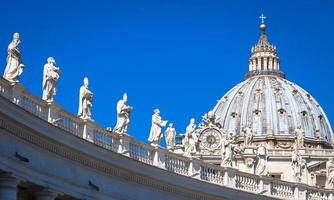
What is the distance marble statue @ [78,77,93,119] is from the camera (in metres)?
45.1

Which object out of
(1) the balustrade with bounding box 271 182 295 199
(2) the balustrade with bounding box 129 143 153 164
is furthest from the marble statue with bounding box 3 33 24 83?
(1) the balustrade with bounding box 271 182 295 199

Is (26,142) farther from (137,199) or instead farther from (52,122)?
(137,199)

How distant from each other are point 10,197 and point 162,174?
12605mm

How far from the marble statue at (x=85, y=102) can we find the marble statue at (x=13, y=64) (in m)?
5.61

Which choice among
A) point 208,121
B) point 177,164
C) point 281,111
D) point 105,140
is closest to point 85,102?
point 105,140

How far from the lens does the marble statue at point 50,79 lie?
42531 millimetres

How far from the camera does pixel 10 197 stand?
3756 centimetres

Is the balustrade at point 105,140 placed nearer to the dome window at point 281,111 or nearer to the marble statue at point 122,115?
the marble statue at point 122,115

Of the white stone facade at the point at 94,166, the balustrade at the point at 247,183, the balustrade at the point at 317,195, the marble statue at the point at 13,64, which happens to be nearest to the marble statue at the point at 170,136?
the white stone facade at the point at 94,166

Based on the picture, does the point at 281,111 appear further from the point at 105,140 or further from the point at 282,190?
the point at 105,140

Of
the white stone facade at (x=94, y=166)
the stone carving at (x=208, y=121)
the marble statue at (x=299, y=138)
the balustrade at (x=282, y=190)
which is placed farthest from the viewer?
the marble statue at (x=299, y=138)

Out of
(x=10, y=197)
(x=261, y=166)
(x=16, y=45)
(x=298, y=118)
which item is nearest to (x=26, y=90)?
(x=16, y=45)

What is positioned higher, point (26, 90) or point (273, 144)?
point (273, 144)

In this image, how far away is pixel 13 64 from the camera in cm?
4003
